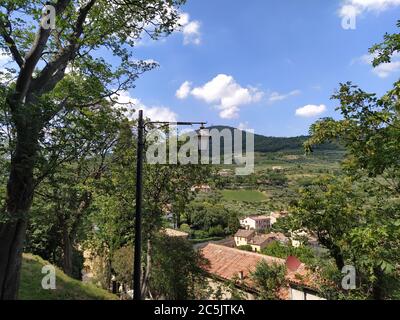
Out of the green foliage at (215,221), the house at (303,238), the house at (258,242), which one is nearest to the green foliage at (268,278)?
the house at (303,238)

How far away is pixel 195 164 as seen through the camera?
14000 mm

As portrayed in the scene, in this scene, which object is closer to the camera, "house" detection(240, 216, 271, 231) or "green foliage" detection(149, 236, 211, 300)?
"green foliage" detection(149, 236, 211, 300)

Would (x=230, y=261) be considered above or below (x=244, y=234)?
above

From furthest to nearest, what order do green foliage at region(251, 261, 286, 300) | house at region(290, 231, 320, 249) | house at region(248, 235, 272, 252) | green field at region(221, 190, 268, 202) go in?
green field at region(221, 190, 268, 202), house at region(248, 235, 272, 252), green foliage at region(251, 261, 286, 300), house at region(290, 231, 320, 249)

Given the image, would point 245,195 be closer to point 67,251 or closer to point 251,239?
point 251,239

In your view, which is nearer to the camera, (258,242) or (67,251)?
(67,251)

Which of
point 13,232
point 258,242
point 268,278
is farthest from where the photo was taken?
point 258,242

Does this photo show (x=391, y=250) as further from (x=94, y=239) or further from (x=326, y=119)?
(x=94, y=239)

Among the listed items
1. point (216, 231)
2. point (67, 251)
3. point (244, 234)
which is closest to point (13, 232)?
point (67, 251)

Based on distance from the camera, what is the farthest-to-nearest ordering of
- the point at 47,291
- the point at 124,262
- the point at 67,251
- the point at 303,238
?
the point at 124,262
the point at 67,251
the point at 47,291
the point at 303,238

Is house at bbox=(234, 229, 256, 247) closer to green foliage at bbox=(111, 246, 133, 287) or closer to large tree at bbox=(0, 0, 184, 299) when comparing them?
green foliage at bbox=(111, 246, 133, 287)

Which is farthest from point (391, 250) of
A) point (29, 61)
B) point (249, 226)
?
point (249, 226)

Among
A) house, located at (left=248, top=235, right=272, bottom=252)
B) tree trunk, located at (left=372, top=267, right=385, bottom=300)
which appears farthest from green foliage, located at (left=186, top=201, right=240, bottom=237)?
tree trunk, located at (left=372, top=267, right=385, bottom=300)
